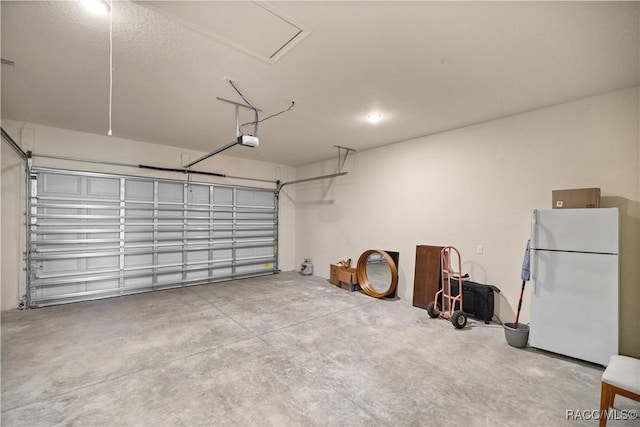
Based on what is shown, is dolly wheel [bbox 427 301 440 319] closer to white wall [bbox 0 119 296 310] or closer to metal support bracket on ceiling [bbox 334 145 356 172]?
metal support bracket on ceiling [bbox 334 145 356 172]

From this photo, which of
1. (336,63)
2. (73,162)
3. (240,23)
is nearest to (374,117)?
(336,63)

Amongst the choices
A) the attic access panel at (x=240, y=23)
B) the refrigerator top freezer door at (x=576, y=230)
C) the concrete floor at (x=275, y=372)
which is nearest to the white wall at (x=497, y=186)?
the refrigerator top freezer door at (x=576, y=230)

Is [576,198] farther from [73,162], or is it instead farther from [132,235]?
[73,162]

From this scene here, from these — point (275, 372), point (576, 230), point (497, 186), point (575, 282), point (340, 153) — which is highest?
point (340, 153)

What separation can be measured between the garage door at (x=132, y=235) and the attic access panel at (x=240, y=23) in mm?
4245

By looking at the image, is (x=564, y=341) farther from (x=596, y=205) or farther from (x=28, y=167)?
(x=28, y=167)

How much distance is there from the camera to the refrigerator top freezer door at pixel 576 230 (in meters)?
2.66

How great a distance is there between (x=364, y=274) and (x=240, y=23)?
15.7 feet

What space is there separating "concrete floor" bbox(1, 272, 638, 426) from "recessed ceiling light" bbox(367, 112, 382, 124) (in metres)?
2.99

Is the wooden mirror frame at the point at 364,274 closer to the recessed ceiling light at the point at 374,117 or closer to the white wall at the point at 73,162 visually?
the recessed ceiling light at the point at 374,117

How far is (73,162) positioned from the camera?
472cm

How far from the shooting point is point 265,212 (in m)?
7.16

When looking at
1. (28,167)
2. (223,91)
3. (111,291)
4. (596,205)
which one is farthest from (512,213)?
(28,167)

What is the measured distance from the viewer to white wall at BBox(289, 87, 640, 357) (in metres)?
2.97
